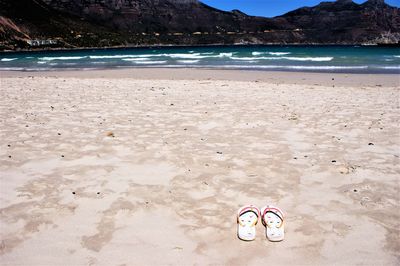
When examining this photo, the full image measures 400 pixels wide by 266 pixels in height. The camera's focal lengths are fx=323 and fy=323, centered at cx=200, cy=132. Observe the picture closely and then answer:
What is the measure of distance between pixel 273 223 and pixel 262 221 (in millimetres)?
146

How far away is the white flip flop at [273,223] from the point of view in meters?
2.80

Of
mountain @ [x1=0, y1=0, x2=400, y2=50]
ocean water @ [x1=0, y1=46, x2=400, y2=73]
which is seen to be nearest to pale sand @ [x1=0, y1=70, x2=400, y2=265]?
ocean water @ [x1=0, y1=46, x2=400, y2=73]

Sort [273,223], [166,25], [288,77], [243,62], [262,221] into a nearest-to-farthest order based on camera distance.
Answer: [273,223] → [262,221] → [288,77] → [243,62] → [166,25]

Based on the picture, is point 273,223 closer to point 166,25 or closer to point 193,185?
point 193,185

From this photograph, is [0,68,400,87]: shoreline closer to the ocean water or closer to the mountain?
the ocean water

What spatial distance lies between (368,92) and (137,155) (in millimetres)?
8932

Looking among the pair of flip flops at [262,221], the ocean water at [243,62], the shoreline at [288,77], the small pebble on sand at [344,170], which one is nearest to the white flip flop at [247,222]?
the pair of flip flops at [262,221]

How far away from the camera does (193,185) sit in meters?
3.81

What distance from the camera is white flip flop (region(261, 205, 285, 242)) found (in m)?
2.80

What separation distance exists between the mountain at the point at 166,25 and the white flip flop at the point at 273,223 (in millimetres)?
110799

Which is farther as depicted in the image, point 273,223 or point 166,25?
point 166,25

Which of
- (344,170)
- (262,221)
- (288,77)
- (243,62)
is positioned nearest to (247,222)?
(262,221)

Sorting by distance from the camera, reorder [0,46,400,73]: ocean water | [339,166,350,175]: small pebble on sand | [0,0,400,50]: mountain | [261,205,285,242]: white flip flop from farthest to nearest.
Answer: [0,0,400,50]: mountain
[0,46,400,73]: ocean water
[339,166,350,175]: small pebble on sand
[261,205,285,242]: white flip flop

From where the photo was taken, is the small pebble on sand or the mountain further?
the mountain
